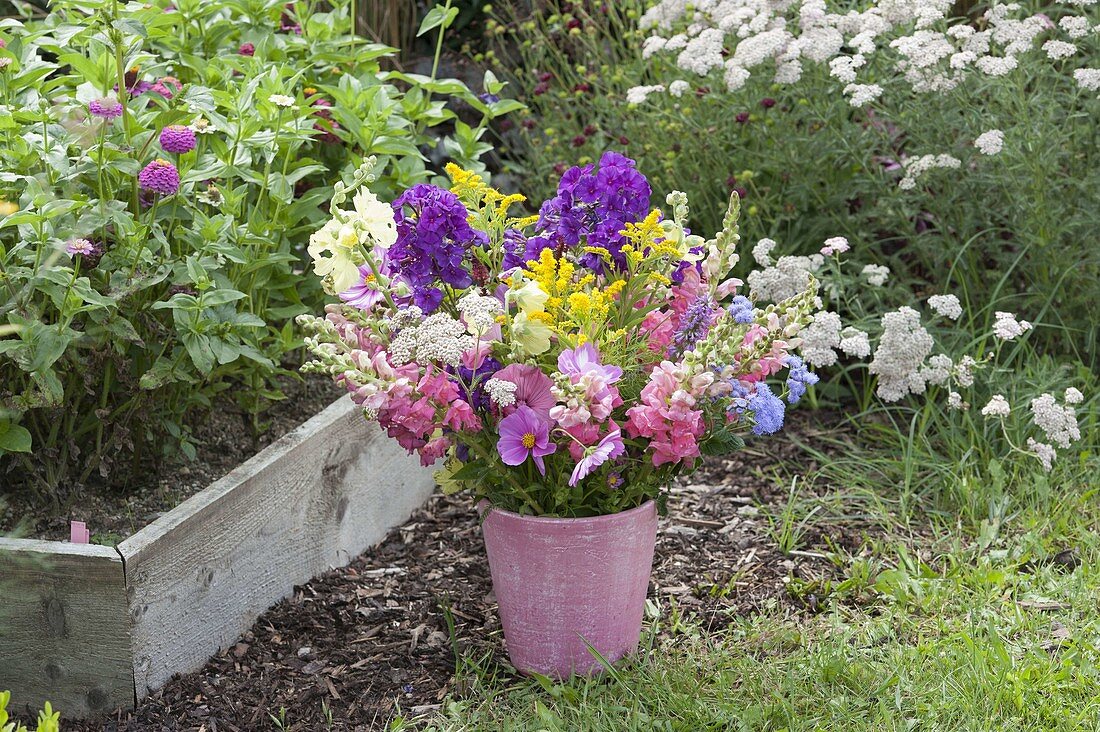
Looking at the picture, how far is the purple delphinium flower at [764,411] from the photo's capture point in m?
2.03

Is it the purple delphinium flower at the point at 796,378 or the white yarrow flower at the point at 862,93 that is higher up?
the white yarrow flower at the point at 862,93

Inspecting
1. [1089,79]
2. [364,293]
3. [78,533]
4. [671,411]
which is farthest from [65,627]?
[1089,79]

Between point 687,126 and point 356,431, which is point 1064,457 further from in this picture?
point 356,431

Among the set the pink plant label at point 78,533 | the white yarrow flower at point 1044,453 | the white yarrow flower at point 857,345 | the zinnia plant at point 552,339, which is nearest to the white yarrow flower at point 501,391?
the zinnia plant at point 552,339

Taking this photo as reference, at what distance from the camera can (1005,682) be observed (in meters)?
2.15

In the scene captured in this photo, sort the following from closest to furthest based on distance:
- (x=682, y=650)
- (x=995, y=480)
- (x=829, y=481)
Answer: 1. (x=682, y=650)
2. (x=995, y=480)
3. (x=829, y=481)

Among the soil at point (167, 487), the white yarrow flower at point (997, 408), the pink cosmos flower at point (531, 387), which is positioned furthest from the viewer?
the white yarrow flower at point (997, 408)

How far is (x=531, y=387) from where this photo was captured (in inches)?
78.3

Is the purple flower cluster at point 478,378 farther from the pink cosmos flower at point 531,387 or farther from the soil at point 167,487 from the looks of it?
the soil at point 167,487

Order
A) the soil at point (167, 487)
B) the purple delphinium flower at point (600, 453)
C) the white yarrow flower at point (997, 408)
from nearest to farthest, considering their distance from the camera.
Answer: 1. the purple delphinium flower at point (600, 453)
2. the soil at point (167, 487)
3. the white yarrow flower at point (997, 408)

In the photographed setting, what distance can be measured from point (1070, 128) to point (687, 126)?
105 centimetres

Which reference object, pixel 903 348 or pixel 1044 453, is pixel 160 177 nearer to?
pixel 903 348

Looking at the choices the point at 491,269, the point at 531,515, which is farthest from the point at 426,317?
the point at 531,515

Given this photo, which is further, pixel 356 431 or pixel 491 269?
pixel 356 431
